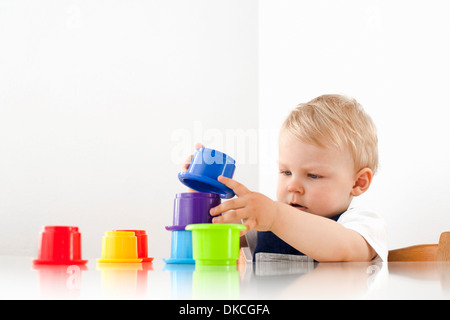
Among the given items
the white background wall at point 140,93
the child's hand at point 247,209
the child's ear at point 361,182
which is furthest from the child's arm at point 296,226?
the white background wall at point 140,93

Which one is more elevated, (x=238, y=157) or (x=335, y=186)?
(x=238, y=157)

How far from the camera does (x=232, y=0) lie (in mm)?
2623

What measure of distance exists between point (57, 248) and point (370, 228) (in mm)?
603

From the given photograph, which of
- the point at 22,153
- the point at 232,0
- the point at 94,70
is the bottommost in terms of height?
the point at 22,153

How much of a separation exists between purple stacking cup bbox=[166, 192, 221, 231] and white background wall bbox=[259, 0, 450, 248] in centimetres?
94

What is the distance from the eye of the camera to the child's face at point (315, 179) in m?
1.14

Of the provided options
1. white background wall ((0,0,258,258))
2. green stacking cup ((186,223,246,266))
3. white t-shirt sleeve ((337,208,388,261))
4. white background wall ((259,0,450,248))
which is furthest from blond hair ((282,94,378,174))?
white background wall ((0,0,258,258))

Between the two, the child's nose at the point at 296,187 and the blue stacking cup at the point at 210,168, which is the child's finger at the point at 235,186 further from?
the child's nose at the point at 296,187

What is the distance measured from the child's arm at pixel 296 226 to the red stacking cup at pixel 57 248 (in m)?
0.23

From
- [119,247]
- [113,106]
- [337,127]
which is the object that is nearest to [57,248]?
[119,247]

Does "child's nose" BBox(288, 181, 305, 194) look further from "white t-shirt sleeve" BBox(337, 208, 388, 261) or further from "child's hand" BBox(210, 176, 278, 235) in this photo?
"child's hand" BBox(210, 176, 278, 235)

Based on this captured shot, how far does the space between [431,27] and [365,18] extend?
0.38 m
